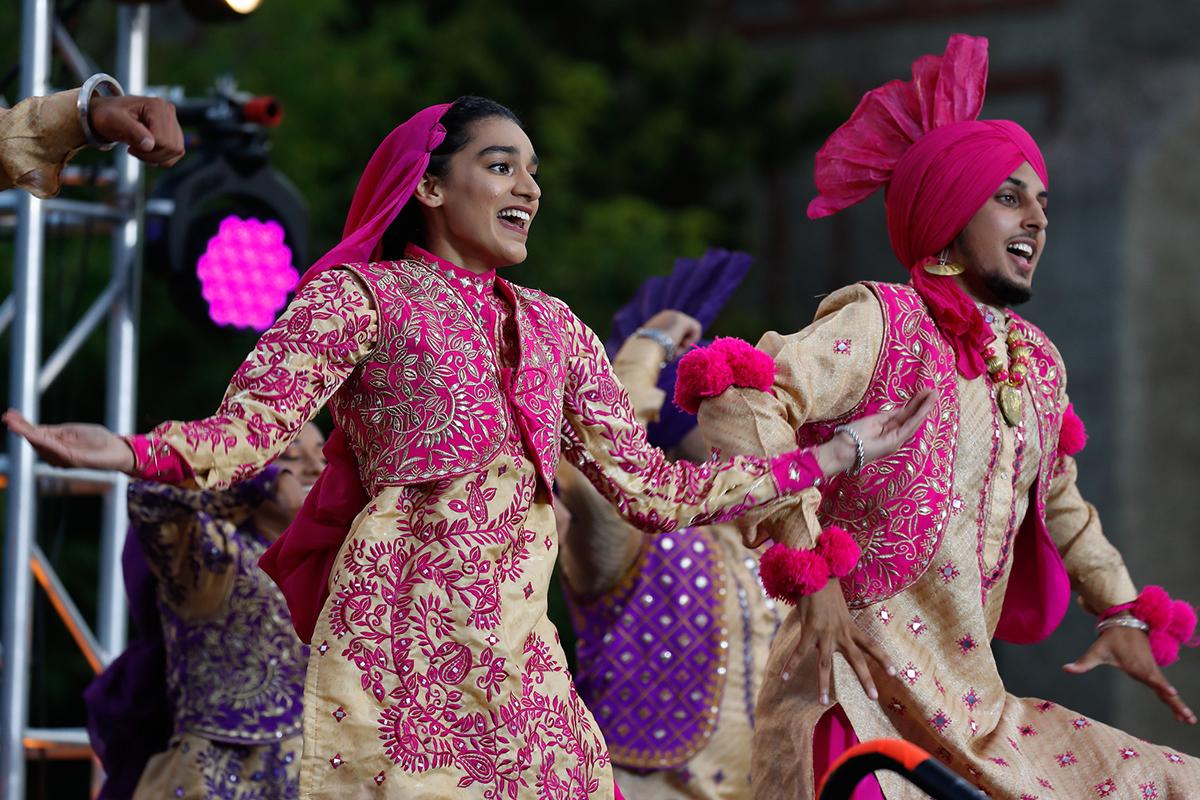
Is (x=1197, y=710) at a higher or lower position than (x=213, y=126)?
lower

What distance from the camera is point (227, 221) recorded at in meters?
6.04

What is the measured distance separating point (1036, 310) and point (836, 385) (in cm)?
737

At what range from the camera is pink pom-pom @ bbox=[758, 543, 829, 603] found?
132 inches

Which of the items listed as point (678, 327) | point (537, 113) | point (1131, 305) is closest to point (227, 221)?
point (678, 327)

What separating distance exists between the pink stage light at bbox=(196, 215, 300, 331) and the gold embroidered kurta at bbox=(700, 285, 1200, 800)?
9.13ft

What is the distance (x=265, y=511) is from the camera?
433 cm

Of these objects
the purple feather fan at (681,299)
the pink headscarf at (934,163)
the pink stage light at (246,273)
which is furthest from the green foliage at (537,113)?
the pink headscarf at (934,163)

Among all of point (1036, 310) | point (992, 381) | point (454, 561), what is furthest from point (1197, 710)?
point (454, 561)

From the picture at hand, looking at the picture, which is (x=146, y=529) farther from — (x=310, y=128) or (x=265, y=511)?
(x=310, y=128)

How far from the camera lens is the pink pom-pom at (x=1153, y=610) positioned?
158 inches

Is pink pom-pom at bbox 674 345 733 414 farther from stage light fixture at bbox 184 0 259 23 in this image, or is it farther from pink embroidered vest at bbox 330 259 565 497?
stage light fixture at bbox 184 0 259 23

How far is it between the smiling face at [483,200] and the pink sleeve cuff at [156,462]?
809 mm

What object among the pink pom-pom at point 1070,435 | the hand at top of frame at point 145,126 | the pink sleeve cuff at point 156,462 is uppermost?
the hand at top of frame at point 145,126

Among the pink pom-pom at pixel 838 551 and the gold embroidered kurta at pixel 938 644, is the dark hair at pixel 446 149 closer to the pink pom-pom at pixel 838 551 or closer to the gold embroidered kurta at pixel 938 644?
the gold embroidered kurta at pixel 938 644
